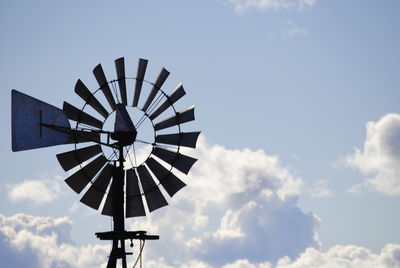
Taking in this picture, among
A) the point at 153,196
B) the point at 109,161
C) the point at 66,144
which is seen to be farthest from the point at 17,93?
the point at 153,196

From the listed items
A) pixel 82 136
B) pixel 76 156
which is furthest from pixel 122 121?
pixel 76 156

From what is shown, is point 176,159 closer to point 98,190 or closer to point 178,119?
point 178,119

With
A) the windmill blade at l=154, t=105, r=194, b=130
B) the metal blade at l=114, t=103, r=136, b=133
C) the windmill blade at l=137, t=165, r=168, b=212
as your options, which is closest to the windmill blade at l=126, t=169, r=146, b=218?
the windmill blade at l=137, t=165, r=168, b=212

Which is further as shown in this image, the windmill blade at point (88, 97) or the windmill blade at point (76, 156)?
the windmill blade at point (88, 97)

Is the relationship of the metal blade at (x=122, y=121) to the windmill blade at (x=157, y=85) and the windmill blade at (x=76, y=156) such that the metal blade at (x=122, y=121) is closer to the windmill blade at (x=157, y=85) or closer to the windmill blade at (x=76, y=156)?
the windmill blade at (x=157, y=85)

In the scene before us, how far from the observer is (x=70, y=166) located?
2127 cm

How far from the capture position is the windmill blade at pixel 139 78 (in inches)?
862

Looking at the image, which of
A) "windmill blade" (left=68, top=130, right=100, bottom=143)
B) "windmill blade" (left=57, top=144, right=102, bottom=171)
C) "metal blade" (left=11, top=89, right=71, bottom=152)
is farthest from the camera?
"windmill blade" (left=57, top=144, right=102, bottom=171)

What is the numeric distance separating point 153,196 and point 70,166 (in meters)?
2.58

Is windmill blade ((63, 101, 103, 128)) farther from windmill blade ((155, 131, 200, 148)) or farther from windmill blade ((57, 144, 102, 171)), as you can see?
windmill blade ((155, 131, 200, 148))

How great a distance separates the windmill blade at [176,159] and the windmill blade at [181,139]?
0.29m

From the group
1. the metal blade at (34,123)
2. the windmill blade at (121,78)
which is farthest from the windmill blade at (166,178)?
the metal blade at (34,123)

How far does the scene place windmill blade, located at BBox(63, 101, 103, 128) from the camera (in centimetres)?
2123

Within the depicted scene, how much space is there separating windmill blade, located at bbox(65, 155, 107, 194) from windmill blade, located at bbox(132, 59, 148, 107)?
200cm
